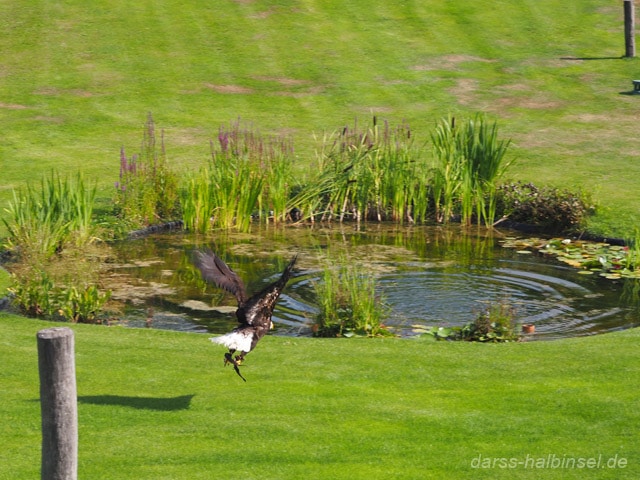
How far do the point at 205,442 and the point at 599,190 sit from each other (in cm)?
1341

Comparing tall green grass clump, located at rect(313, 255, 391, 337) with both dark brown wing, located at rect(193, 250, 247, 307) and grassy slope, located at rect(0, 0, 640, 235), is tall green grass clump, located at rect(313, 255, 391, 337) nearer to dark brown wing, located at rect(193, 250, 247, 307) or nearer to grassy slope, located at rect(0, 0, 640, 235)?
dark brown wing, located at rect(193, 250, 247, 307)

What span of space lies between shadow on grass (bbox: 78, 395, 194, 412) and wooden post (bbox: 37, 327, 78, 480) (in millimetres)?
2736

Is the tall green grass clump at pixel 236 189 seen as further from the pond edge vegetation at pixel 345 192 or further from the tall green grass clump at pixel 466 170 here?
the tall green grass clump at pixel 466 170

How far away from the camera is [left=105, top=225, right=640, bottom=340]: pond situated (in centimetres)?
1338

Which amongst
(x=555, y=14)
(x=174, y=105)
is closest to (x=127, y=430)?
(x=174, y=105)

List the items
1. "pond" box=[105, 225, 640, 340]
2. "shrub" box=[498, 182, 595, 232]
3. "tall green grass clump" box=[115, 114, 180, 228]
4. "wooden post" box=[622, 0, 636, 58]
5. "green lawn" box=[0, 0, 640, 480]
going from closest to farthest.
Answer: "green lawn" box=[0, 0, 640, 480]
"pond" box=[105, 225, 640, 340]
"shrub" box=[498, 182, 595, 232]
"tall green grass clump" box=[115, 114, 180, 228]
"wooden post" box=[622, 0, 636, 58]

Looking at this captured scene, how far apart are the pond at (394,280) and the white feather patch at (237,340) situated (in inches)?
152

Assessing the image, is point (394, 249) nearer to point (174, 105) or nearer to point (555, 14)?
point (174, 105)

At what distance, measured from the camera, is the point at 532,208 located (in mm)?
18828

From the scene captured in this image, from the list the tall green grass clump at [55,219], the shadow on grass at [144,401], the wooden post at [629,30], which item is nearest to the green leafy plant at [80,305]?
the tall green grass clump at [55,219]

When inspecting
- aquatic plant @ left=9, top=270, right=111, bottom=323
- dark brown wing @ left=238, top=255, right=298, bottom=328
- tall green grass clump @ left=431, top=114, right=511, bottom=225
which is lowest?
aquatic plant @ left=9, top=270, right=111, bottom=323

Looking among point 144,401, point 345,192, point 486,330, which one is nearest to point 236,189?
point 345,192

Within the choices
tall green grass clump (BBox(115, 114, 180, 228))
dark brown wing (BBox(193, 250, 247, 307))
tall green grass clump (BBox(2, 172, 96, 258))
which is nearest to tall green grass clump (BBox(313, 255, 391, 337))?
dark brown wing (BBox(193, 250, 247, 307))

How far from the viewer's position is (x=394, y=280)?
50.1ft
